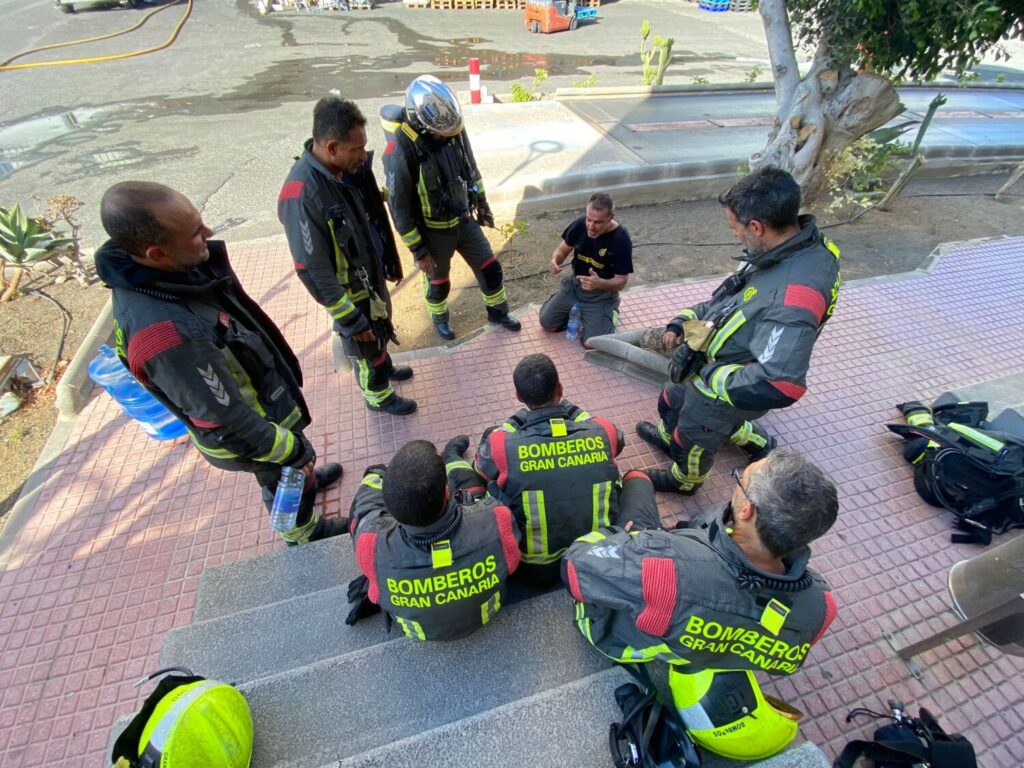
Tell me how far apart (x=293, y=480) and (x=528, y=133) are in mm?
8353

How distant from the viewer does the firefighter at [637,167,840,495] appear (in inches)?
101

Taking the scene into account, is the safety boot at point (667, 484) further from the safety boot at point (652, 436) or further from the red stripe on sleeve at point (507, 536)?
the red stripe on sleeve at point (507, 536)

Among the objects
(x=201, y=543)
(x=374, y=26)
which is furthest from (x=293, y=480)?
(x=374, y=26)

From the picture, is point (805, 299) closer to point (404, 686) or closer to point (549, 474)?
point (549, 474)

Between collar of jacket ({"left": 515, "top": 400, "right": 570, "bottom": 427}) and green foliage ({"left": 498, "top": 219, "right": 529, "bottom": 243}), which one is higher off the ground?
collar of jacket ({"left": 515, "top": 400, "right": 570, "bottom": 427})

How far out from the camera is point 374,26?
59.0ft

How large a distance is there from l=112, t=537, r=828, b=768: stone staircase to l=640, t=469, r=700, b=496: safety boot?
51.6 inches

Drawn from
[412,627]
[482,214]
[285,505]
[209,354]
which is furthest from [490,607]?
[482,214]

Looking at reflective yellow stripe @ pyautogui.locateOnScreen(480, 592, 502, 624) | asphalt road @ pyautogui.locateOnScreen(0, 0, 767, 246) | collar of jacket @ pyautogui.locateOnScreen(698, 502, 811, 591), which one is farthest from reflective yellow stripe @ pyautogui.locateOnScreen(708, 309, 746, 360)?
asphalt road @ pyautogui.locateOnScreen(0, 0, 767, 246)

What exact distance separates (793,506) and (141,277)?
266 cm

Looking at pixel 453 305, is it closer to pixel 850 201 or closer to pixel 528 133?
pixel 528 133

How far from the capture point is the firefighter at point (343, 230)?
10.2 ft

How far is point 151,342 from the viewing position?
215cm

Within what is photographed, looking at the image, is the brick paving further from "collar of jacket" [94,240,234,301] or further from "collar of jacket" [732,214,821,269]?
"collar of jacket" [94,240,234,301]
